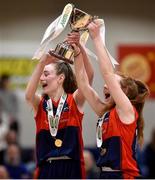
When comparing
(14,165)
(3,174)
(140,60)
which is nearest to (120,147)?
(3,174)

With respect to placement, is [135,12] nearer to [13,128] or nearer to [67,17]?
[13,128]

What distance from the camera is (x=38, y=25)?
377 inches

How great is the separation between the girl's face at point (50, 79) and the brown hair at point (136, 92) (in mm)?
462

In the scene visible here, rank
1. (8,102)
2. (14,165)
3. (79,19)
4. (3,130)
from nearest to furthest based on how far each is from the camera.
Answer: (79,19) < (14,165) < (3,130) < (8,102)

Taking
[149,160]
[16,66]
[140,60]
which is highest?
[140,60]

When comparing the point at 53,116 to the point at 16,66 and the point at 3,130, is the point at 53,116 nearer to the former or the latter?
the point at 3,130

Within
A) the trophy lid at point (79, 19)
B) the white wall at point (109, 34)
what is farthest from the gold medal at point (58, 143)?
the white wall at point (109, 34)

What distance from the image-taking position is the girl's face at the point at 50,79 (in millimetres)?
4098

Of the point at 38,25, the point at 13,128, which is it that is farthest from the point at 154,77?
the point at 13,128

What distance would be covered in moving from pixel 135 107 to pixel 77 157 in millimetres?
489

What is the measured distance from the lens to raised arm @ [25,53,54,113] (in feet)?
13.1

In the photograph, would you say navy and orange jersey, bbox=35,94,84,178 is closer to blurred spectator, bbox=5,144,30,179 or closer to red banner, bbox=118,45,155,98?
blurred spectator, bbox=5,144,30,179

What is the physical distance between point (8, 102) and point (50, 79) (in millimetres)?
3994

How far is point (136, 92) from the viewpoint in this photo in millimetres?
3795
